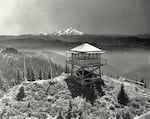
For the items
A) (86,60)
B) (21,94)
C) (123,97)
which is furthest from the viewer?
(86,60)

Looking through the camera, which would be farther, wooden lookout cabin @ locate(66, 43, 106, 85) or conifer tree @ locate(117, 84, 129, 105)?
wooden lookout cabin @ locate(66, 43, 106, 85)

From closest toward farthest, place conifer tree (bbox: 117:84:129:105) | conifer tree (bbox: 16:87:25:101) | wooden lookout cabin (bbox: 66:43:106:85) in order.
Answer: conifer tree (bbox: 117:84:129:105) < conifer tree (bbox: 16:87:25:101) < wooden lookout cabin (bbox: 66:43:106:85)

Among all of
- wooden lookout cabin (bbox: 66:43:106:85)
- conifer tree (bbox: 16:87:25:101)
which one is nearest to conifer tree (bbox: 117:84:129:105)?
wooden lookout cabin (bbox: 66:43:106:85)

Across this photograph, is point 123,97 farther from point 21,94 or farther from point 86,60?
point 21,94

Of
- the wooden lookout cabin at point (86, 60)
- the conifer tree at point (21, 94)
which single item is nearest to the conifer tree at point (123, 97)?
the wooden lookout cabin at point (86, 60)

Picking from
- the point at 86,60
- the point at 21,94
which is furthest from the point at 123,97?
the point at 21,94

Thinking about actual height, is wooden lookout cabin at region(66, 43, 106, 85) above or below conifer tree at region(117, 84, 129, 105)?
above

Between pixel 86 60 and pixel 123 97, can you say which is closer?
pixel 123 97

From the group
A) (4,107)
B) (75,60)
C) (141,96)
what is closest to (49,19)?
(75,60)

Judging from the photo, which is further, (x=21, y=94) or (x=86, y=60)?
(x=86, y=60)

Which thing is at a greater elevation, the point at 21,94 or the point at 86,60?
the point at 86,60

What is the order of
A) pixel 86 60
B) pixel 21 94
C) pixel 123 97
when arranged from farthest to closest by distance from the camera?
pixel 86 60, pixel 21 94, pixel 123 97

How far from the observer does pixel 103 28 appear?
19172mm

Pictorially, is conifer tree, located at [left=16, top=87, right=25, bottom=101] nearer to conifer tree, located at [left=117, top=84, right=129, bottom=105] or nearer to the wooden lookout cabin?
the wooden lookout cabin
